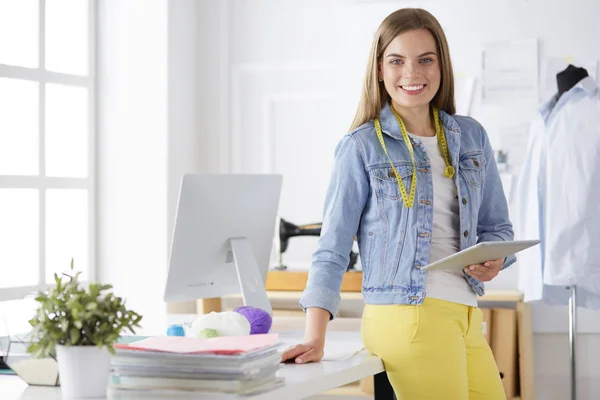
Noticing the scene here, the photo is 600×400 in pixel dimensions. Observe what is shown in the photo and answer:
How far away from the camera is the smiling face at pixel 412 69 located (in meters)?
1.81

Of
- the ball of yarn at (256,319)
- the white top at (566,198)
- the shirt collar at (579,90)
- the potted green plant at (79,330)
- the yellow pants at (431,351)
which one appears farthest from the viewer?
the shirt collar at (579,90)

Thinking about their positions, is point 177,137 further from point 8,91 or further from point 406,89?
point 406,89

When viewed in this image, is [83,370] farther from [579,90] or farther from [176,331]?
[579,90]

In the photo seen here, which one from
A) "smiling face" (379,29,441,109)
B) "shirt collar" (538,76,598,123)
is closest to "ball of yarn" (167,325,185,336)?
"smiling face" (379,29,441,109)

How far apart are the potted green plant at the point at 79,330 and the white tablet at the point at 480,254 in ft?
1.89

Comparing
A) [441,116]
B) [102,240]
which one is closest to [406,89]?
[441,116]

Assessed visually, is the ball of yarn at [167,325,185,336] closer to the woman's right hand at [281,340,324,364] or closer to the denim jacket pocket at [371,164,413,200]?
the woman's right hand at [281,340,324,364]

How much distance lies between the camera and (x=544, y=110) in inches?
142

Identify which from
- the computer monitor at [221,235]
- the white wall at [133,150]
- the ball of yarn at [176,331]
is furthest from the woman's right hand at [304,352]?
the white wall at [133,150]

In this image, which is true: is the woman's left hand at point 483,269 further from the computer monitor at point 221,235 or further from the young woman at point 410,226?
the computer monitor at point 221,235

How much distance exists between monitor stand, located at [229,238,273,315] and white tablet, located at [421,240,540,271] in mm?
914

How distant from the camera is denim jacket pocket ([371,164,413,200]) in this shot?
1.75m

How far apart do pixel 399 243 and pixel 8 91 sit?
2.49 metres

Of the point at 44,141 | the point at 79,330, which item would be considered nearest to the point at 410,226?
the point at 79,330
